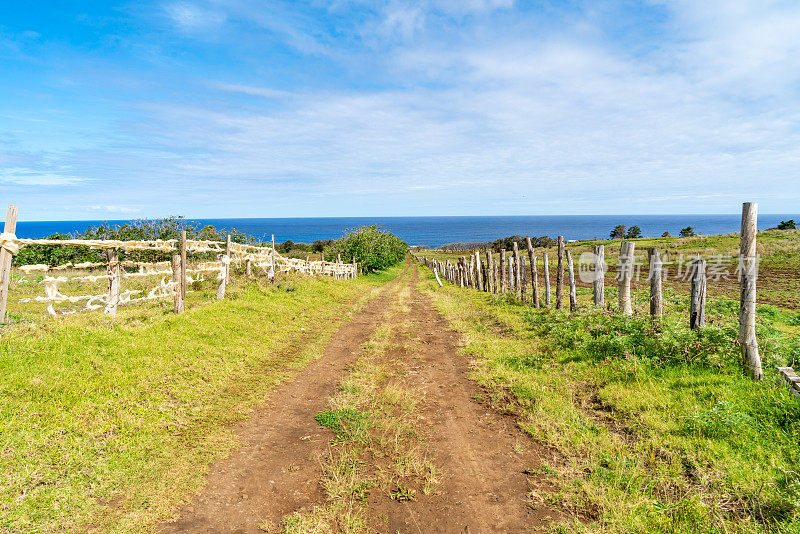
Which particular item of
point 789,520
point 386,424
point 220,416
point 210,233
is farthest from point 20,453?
point 210,233

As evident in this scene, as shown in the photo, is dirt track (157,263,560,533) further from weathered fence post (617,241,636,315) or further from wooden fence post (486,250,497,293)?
wooden fence post (486,250,497,293)

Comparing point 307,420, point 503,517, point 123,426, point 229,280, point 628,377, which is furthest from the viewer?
point 229,280

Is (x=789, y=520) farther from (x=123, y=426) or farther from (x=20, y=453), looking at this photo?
(x=20, y=453)

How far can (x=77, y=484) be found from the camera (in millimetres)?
4320

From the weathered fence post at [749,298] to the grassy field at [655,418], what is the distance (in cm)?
21

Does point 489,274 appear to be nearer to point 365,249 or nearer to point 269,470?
point 269,470

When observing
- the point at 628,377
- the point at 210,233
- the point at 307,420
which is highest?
the point at 210,233

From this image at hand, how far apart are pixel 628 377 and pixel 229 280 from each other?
15387 mm

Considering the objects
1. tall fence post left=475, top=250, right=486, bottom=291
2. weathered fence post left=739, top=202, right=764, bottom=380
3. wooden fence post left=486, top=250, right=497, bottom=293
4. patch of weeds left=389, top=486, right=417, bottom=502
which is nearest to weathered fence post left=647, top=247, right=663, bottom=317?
weathered fence post left=739, top=202, right=764, bottom=380

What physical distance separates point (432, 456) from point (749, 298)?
230 inches

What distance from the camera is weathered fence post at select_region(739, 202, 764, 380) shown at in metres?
6.03

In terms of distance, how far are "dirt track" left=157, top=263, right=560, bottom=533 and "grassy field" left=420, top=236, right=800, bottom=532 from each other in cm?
40

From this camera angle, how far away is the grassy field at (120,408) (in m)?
4.09

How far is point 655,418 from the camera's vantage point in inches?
213
